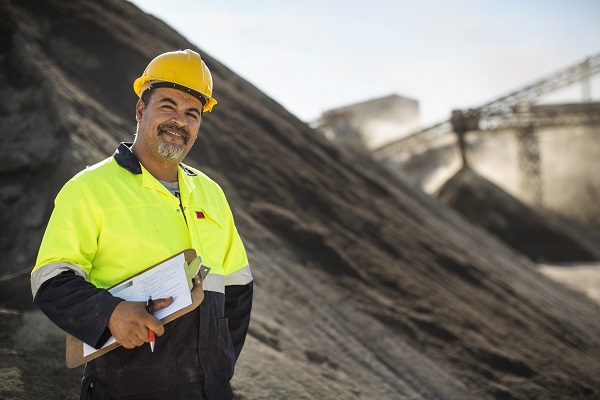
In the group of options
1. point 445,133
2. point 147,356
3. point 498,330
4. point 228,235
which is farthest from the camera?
point 445,133

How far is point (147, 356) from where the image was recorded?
2.18 meters

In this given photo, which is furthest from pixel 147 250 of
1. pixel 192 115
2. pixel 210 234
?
pixel 192 115

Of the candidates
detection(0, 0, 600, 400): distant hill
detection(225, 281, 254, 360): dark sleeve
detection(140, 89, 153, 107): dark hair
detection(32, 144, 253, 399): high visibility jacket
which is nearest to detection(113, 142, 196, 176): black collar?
detection(32, 144, 253, 399): high visibility jacket

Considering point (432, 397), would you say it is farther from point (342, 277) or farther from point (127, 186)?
point (127, 186)

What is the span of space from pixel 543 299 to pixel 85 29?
809 centimetres

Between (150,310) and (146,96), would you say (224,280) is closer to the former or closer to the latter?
(150,310)


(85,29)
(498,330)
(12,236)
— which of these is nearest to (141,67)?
(85,29)

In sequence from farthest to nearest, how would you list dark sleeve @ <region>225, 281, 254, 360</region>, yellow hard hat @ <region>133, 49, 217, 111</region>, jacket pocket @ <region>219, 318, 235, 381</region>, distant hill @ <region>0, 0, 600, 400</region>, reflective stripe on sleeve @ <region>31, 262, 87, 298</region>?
distant hill @ <region>0, 0, 600, 400</region>, dark sleeve @ <region>225, 281, 254, 360</region>, yellow hard hat @ <region>133, 49, 217, 111</region>, jacket pocket @ <region>219, 318, 235, 381</region>, reflective stripe on sleeve @ <region>31, 262, 87, 298</region>

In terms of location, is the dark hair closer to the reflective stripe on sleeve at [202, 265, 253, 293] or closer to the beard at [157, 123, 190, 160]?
the beard at [157, 123, 190, 160]

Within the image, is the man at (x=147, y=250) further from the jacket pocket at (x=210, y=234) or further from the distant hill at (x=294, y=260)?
the distant hill at (x=294, y=260)

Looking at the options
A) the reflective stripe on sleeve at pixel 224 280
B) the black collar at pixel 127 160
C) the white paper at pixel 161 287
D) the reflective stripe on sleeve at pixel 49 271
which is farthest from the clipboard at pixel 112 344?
the black collar at pixel 127 160

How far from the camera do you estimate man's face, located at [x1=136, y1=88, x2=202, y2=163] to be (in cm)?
252

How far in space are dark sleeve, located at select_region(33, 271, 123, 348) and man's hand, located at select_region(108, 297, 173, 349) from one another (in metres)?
0.03

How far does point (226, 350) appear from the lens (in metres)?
2.40
